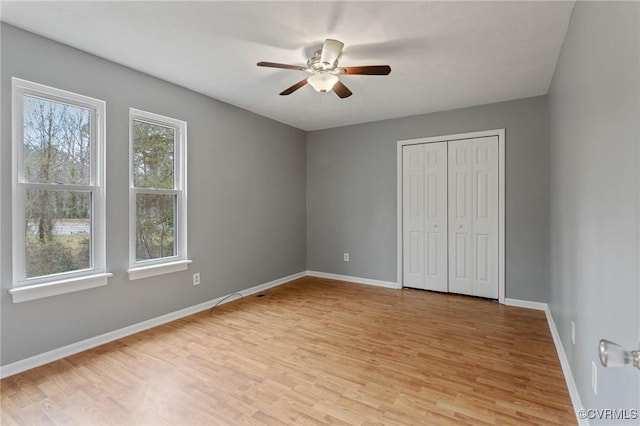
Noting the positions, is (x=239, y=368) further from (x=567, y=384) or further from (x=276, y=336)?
(x=567, y=384)

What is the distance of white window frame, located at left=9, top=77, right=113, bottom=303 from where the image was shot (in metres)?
2.27

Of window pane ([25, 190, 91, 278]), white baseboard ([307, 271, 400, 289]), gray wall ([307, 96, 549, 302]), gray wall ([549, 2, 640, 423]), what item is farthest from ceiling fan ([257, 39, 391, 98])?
white baseboard ([307, 271, 400, 289])

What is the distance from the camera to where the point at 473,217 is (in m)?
4.08

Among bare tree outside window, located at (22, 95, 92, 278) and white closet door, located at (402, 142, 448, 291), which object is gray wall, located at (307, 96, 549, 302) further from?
bare tree outside window, located at (22, 95, 92, 278)

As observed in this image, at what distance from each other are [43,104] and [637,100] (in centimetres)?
357

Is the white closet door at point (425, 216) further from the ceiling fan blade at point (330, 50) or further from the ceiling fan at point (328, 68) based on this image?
the ceiling fan blade at point (330, 50)

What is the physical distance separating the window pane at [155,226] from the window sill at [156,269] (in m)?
0.13

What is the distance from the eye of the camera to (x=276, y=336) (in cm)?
294

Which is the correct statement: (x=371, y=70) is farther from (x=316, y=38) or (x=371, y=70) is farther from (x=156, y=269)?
(x=156, y=269)

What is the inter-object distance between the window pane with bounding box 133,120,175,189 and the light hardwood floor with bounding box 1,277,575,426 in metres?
1.52

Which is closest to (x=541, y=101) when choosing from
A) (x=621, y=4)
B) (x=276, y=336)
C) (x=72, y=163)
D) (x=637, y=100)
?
(x=621, y=4)

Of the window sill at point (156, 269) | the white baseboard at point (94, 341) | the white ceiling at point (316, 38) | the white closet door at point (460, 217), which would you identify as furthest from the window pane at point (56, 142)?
the white closet door at point (460, 217)

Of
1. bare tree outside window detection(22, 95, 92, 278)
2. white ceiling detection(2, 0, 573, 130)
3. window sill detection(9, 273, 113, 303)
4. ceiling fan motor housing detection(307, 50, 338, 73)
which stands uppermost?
white ceiling detection(2, 0, 573, 130)

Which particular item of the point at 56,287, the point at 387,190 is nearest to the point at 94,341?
the point at 56,287
